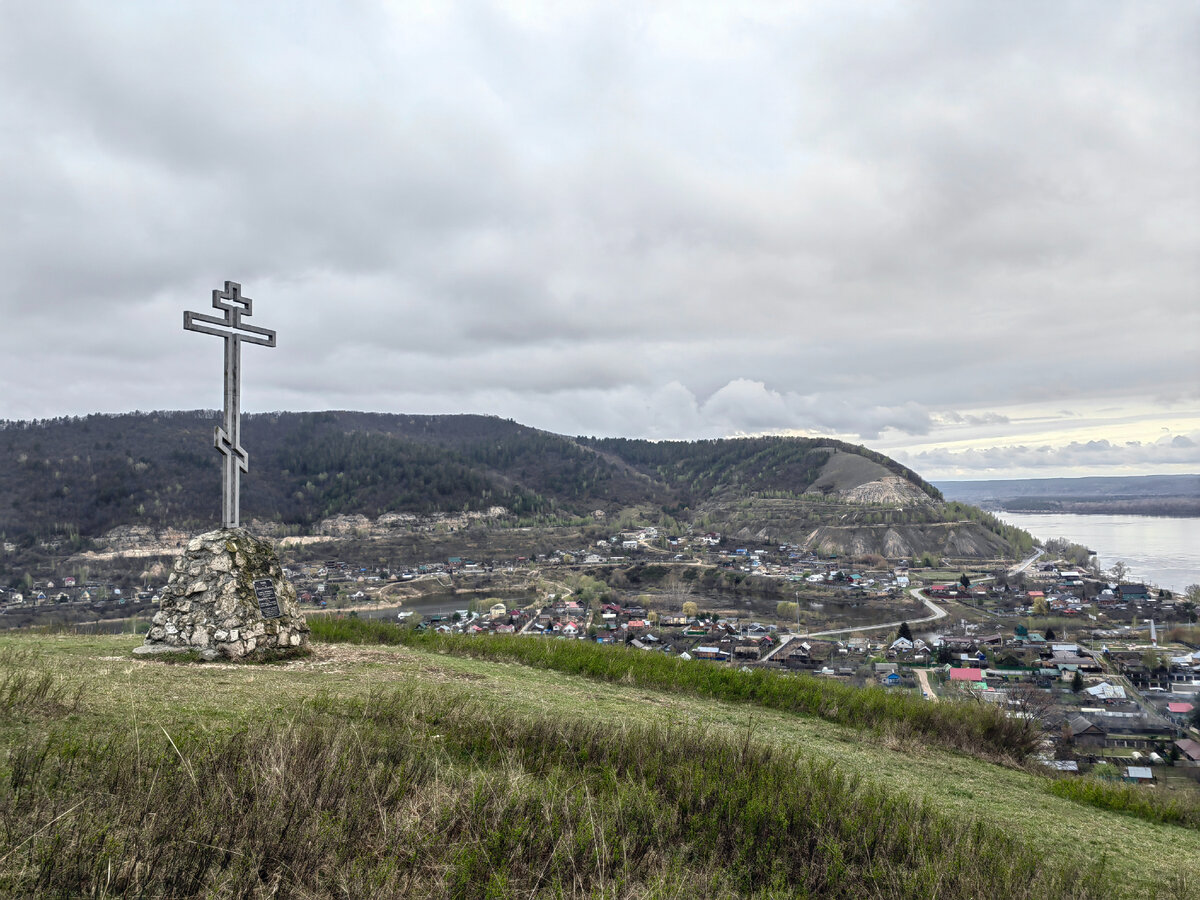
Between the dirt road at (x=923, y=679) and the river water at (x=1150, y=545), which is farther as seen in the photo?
the river water at (x=1150, y=545)

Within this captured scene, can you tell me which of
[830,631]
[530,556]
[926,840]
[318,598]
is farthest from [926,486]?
[926,840]

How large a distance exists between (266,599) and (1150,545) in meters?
134

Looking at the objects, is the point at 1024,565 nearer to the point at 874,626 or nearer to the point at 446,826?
the point at 874,626

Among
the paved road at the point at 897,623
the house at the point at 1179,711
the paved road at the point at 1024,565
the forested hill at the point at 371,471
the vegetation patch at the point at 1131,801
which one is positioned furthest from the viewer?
the paved road at the point at 1024,565

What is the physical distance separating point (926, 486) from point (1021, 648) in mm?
105928

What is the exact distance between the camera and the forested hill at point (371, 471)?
61.0m

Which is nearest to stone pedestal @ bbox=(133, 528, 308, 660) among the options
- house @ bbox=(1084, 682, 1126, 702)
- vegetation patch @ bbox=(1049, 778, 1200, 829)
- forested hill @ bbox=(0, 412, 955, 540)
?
vegetation patch @ bbox=(1049, 778, 1200, 829)

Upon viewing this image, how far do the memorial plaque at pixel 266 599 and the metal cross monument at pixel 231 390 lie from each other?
1.18 meters

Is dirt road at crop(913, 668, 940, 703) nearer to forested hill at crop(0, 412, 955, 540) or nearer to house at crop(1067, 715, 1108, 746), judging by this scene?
house at crop(1067, 715, 1108, 746)

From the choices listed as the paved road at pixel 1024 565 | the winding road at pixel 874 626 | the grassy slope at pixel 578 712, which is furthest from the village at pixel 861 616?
the grassy slope at pixel 578 712

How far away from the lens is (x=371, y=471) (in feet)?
330

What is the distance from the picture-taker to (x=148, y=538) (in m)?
56.6

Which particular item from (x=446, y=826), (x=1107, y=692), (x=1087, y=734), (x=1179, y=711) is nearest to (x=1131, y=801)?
(x=446, y=826)

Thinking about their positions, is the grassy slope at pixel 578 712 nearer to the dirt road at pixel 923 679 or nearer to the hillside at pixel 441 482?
the dirt road at pixel 923 679
